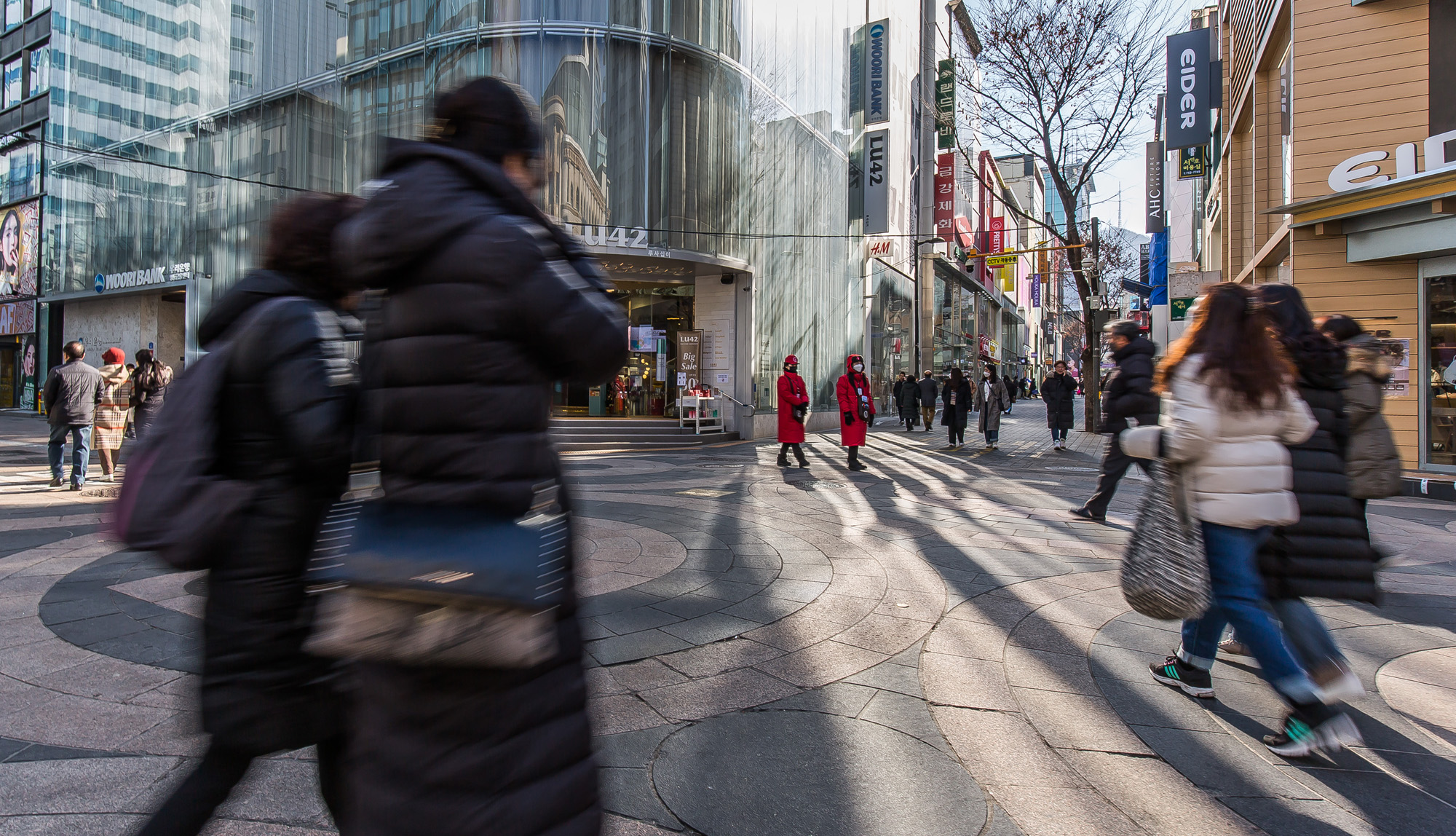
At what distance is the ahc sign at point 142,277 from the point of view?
24469mm

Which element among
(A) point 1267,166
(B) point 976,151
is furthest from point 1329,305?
(B) point 976,151

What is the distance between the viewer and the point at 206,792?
1.85 m

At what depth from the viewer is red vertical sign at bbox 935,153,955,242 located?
31.8 m

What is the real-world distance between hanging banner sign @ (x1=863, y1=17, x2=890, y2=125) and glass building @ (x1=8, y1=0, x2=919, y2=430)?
60 centimetres

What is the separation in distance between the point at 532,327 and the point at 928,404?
2147 centimetres

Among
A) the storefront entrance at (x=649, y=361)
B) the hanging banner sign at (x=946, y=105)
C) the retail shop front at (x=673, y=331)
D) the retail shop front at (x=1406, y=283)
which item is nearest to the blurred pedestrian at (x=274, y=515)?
the retail shop front at (x=1406, y=283)

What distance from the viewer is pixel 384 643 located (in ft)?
4.33

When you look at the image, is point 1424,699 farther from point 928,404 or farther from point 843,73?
point 843,73

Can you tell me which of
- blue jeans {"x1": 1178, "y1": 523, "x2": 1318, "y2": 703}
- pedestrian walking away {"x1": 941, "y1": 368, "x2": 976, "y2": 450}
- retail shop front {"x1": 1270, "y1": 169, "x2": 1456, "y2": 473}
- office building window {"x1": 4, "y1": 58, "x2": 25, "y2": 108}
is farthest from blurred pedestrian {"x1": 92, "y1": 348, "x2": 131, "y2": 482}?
office building window {"x1": 4, "y1": 58, "x2": 25, "y2": 108}

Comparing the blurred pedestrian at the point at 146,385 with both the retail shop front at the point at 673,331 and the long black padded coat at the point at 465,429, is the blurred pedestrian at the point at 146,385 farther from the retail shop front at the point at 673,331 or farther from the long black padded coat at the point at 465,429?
the long black padded coat at the point at 465,429

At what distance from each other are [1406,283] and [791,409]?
8.67 meters

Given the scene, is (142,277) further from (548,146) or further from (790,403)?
(790,403)

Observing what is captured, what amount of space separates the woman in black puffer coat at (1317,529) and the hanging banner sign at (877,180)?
23.5 meters

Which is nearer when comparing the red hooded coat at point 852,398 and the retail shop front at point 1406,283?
the retail shop front at point 1406,283
